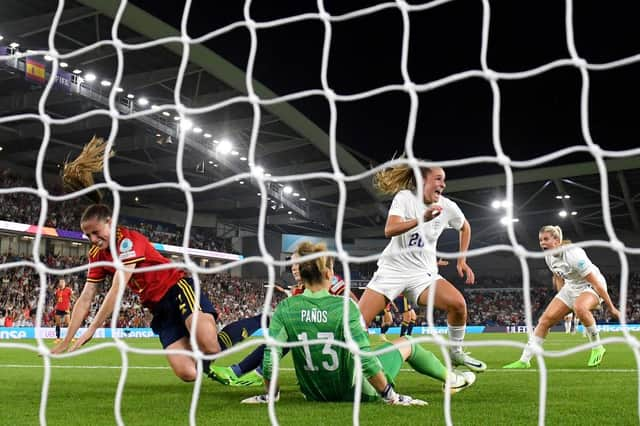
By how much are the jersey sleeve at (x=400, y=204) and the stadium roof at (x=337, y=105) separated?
1587 cm

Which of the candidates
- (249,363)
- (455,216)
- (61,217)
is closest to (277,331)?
(249,363)

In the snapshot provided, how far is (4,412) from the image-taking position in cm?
438

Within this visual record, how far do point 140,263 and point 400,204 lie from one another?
6.89 feet

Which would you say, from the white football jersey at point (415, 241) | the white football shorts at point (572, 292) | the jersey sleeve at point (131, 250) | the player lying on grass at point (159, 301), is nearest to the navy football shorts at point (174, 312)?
the player lying on grass at point (159, 301)

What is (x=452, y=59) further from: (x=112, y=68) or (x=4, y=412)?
(x=4, y=412)

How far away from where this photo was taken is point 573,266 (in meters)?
7.70

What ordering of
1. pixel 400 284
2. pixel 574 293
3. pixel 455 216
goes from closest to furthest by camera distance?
pixel 400 284
pixel 455 216
pixel 574 293

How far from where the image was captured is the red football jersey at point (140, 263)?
16.4 feet

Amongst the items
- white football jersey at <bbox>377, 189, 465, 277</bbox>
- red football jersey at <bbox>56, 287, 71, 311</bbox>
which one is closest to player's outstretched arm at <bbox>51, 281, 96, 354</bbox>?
white football jersey at <bbox>377, 189, 465, 277</bbox>

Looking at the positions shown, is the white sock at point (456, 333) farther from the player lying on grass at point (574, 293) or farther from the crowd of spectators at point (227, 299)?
the crowd of spectators at point (227, 299)

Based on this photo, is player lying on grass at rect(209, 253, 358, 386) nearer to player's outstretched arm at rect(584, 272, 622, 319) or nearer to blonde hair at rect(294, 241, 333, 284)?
blonde hair at rect(294, 241, 333, 284)

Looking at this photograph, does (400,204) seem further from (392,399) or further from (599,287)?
(599,287)

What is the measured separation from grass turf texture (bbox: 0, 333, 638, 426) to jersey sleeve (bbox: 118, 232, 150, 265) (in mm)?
1051

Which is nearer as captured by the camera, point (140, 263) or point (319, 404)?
point (319, 404)
